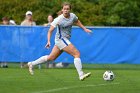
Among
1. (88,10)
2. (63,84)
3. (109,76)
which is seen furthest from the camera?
(88,10)

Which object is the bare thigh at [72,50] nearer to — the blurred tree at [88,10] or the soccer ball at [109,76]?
the soccer ball at [109,76]

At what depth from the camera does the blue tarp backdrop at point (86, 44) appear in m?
23.2

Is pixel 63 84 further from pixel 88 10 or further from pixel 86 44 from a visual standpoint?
pixel 88 10

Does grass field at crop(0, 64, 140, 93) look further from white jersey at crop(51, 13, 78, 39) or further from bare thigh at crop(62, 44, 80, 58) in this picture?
white jersey at crop(51, 13, 78, 39)

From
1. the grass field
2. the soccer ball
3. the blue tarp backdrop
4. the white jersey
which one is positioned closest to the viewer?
the grass field

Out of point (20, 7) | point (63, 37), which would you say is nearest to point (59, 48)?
point (63, 37)

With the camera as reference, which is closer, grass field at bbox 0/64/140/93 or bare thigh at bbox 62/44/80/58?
grass field at bbox 0/64/140/93

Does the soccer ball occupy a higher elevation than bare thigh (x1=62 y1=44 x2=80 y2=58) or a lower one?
lower

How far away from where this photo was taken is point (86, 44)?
23.2 meters

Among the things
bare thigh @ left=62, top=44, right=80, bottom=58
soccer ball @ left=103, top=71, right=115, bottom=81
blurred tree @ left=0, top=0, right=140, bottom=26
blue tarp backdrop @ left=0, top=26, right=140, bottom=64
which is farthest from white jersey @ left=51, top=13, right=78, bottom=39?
blurred tree @ left=0, top=0, right=140, bottom=26

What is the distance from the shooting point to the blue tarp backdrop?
912 inches

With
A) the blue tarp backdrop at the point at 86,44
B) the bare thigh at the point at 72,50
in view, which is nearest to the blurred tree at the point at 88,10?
the blue tarp backdrop at the point at 86,44

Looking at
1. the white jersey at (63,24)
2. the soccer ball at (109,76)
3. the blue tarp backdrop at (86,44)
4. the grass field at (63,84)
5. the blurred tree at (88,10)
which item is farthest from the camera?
the blurred tree at (88,10)

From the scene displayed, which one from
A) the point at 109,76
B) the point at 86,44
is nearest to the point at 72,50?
the point at 109,76
